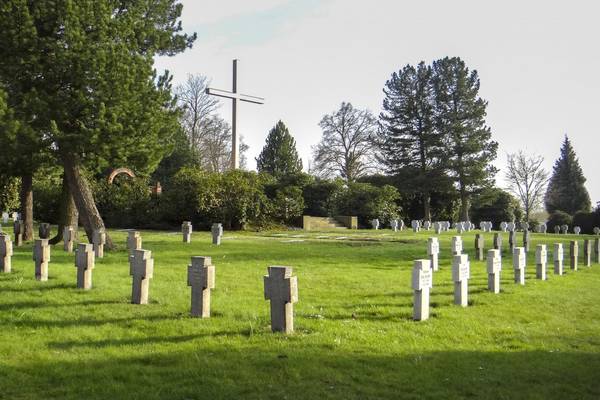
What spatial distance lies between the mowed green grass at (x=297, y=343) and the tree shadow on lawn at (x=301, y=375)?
0.06 ft

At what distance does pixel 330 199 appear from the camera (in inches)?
1610

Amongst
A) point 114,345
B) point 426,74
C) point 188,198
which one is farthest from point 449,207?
point 114,345

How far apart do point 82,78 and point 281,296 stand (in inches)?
428

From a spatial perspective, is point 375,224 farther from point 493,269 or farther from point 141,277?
point 141,277

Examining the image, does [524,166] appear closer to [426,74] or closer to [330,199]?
[426,74]

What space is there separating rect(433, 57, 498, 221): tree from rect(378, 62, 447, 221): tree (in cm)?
76

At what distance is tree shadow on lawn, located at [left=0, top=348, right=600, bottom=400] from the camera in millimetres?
4949

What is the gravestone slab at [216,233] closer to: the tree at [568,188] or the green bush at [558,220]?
the green bush at [558,220]

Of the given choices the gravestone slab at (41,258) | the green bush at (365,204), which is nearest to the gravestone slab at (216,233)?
the gravestone slab at (41,258)

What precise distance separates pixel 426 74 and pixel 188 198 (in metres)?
31.3

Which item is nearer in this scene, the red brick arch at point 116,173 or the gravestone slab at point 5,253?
the gravestone slab at point 5,253

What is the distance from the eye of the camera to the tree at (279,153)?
59.3 metres

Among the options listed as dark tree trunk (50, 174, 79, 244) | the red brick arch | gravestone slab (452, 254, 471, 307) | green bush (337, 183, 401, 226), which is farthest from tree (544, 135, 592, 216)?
gravestone slab (452, 254, 471, 307)

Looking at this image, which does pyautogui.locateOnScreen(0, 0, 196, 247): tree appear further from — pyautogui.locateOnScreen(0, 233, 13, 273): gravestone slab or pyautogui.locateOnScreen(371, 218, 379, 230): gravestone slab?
pyautogui.locateOnScreen(371, 218, 379, 230): gravestone slab
